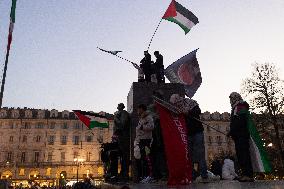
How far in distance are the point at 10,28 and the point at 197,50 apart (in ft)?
20.8

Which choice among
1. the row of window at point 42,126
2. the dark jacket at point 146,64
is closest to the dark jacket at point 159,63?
the dark jacket at point 146,64

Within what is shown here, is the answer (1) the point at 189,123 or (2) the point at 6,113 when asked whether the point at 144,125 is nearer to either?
(1) the point at 189,123

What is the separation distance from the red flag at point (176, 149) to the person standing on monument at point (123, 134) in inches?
98.9

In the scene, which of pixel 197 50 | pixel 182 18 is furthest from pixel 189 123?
pixel 182 18

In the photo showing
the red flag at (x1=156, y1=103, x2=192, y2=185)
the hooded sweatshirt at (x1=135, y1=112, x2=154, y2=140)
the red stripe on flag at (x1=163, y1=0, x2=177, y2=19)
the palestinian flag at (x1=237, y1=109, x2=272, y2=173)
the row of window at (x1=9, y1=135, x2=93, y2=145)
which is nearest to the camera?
the red flag at (x1=156, y1=103, x2=192, y2=185)

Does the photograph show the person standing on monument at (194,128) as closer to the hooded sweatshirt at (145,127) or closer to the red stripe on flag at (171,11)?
the hooded sweatshirt at (145,127)

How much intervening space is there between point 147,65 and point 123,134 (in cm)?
224

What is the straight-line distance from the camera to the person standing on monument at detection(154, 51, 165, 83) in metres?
8.81

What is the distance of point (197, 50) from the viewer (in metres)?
9.84

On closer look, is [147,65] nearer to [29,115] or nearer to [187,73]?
[187,73]

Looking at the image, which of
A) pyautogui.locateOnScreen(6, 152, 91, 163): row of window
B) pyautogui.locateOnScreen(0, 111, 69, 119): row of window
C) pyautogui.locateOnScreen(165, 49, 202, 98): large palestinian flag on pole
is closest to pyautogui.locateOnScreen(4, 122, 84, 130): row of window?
pyautogui.locateOnScreen(0, 111, 69, 119): row of window

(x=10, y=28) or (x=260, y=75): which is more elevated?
(x=260, y=75)

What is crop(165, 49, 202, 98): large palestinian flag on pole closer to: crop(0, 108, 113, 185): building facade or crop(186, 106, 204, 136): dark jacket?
crop(186, 106, 204, 136): dark jacket

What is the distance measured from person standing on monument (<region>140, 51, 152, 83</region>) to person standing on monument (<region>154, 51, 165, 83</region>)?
0.58ft
